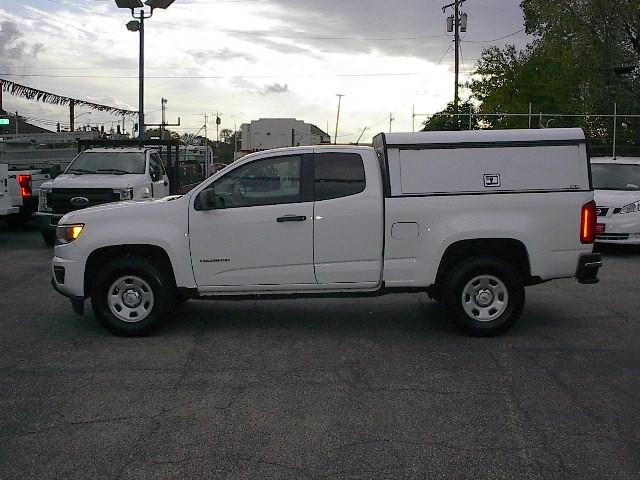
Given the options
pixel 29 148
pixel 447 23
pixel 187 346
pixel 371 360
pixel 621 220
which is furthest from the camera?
pixel 447 23

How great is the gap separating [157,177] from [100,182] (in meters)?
1.99

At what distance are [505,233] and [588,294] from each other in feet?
10.9

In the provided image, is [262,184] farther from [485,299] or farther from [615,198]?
[615,198]

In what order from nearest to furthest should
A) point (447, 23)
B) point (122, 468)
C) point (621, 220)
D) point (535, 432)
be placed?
point (122, 468), point (535, 432), point (621, 220), point (447, 23)

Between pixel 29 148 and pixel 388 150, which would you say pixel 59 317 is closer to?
pixel 388 150

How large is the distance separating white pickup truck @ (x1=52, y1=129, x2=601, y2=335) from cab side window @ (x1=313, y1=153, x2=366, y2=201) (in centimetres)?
1

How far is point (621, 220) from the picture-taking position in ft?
43.8

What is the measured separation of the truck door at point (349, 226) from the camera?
24.5ft

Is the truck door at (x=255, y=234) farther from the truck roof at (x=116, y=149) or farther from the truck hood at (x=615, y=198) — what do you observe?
the truck roof at (x=116, y=149)

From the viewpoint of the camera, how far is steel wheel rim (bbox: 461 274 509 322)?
24.9 feet

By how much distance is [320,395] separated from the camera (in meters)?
5.76

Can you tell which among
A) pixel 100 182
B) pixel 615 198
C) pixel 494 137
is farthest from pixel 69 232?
pixel 615 198

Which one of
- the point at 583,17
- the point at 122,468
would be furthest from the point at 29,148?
the point at 583,17

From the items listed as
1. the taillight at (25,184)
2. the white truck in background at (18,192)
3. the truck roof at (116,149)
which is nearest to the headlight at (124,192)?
the truck roof at (116,149)
